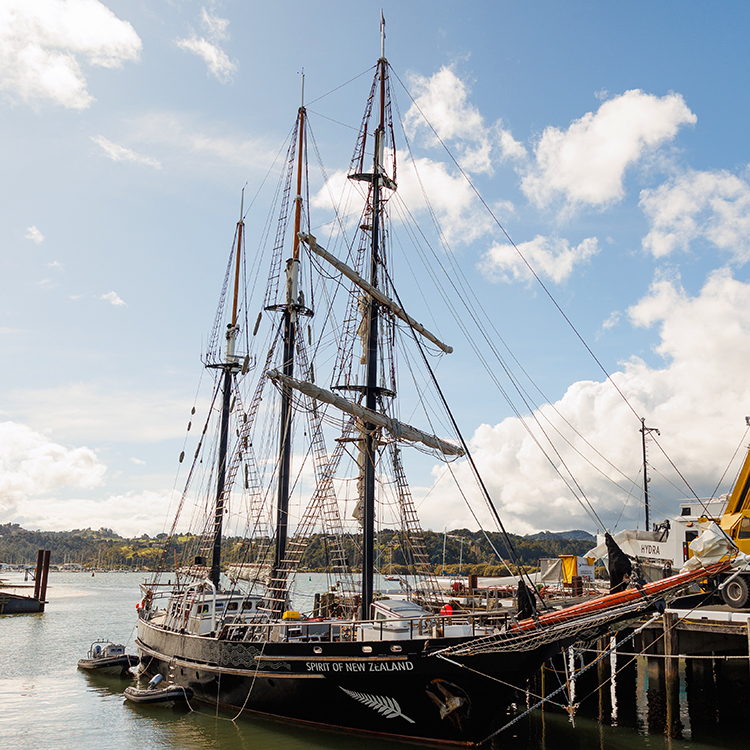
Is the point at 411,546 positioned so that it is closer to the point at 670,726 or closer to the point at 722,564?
the point at 670,726

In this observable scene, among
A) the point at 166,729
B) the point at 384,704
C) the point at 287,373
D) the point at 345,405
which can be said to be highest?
the point at 287,373

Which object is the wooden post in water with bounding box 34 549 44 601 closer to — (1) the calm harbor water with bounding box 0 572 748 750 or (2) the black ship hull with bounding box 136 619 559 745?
(1) the calm harbor water with bounding box 0 572 748 750

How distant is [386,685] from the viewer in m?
16.9

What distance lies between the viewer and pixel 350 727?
1792 cm

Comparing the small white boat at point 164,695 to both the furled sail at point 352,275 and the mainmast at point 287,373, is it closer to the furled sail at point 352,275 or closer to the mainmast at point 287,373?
the mainmast at point 287,373

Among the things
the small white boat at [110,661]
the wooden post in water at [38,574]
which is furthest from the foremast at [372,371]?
the wooden post in water at [38,574]

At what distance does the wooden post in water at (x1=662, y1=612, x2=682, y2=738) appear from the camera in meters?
18.6

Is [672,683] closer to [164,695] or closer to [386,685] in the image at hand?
[386,685]

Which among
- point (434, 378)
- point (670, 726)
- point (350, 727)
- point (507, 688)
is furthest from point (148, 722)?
point (670, 726)

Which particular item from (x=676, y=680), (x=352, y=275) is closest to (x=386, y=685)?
(x=676, y=680)

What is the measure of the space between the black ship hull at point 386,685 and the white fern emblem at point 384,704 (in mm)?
27

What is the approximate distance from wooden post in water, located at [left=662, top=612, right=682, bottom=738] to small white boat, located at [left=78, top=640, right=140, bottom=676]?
22809 mm

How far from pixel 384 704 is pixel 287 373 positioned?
16.9m

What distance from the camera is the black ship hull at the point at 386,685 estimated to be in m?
16.2
